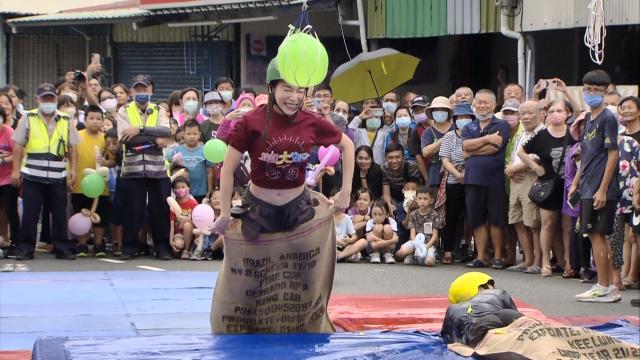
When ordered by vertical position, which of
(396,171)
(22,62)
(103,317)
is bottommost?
(103,317)

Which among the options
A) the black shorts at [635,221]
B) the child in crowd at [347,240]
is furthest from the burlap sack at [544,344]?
the child in crowd at [347,240]

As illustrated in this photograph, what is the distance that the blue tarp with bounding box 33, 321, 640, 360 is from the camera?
654cm

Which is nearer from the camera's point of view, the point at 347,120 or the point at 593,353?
the point at 593,353

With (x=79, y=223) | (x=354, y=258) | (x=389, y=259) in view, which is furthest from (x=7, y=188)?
(x=389, y=259)

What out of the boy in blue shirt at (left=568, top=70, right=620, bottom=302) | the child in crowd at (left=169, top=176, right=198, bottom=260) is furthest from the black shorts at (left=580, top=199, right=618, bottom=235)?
the child in crowd at (left=169, top=176, right=198, bottom=260)

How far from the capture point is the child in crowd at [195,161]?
13352 mm

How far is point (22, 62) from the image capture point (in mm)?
25094

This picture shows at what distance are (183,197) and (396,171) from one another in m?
2.44

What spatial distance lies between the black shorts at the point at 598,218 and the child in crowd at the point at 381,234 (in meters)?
2.91

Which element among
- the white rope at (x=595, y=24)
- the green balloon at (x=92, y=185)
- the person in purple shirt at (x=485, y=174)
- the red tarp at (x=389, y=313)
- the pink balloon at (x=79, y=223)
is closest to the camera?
the red tarp at (x=389, y=313)

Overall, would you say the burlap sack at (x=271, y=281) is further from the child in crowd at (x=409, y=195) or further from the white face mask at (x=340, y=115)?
the white face mask at (x=340, y=115)

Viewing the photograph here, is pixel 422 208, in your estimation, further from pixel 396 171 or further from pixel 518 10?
pixel 518 10

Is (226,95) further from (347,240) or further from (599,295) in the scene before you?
(599,295)

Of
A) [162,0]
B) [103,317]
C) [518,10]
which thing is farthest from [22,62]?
[103,317]
